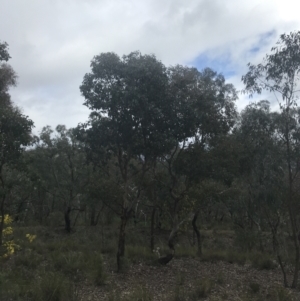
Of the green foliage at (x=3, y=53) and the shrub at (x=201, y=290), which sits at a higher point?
the green foliage at (x=3, y=53)

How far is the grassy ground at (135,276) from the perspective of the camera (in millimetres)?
11250

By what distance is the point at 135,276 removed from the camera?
15250mm

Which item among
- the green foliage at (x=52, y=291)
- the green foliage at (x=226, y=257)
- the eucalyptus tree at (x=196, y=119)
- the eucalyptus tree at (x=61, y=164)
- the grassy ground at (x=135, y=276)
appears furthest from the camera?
the eucalyptus tree at (x=61, y=164)

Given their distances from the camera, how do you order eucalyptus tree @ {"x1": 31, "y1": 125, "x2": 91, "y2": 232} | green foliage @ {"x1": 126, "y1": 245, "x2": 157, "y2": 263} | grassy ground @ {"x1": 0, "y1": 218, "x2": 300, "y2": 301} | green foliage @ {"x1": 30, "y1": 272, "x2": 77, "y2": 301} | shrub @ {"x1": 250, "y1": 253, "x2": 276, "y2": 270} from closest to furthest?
green foliage @ {"x1": 30, "y1": 272, "x2": 77, "y2": 301}
grassy ground @ {"x1": 0, "y1": 218, "x2": 300, "y2": 301}
green foliage @ {"x1": 126, "y1": 245, "x2": 157, "y2": 263}
shrub @ {"x1": 250, "y1": 253, "x2": 276, "y2": 270}
eucalyptus tree @ {"x1": 31, "y1": 125, "x2": 91, "y2": 232}

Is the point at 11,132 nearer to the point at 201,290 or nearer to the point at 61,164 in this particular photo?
the point at 201,290

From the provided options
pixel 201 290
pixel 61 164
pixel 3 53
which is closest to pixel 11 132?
pixel 3 53

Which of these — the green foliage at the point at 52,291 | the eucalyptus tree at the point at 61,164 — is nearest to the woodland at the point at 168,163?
the green foliage at the point at 52,291

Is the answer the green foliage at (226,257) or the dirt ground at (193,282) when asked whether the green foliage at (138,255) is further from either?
the green foliage at (226,257)

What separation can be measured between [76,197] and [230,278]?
17.3m

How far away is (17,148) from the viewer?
1406 cm

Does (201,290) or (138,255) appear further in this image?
(138,255)

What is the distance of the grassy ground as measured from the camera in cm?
1125

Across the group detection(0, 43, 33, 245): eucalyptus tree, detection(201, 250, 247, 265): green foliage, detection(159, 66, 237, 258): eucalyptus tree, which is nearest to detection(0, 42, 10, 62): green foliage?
detection(0, 43, 33, 245): eucalyptus tree

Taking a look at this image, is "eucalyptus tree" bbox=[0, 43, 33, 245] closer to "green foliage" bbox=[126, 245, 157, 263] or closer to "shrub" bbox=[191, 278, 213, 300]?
"green foliage" bbox=[126, 245, 157, 263]
